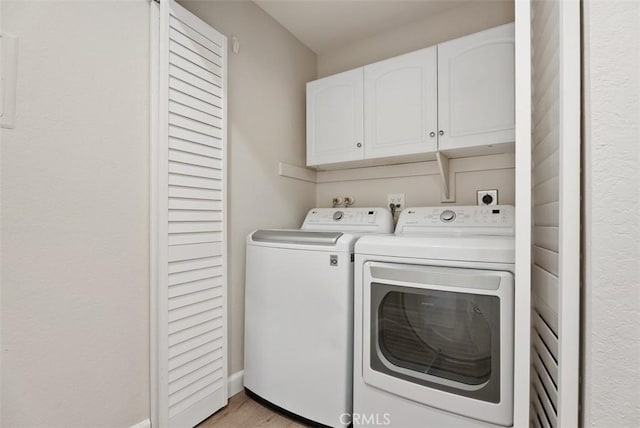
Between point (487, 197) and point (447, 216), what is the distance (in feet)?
1.18

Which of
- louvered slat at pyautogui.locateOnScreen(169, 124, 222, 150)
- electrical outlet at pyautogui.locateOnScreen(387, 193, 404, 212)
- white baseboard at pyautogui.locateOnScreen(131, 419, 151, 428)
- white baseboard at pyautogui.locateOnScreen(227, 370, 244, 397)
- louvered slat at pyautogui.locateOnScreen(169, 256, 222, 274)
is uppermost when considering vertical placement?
louvered slat at pyautogui.locateOnScreen(169, 124, 222, 150)

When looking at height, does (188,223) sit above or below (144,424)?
above

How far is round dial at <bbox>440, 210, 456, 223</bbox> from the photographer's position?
176cm

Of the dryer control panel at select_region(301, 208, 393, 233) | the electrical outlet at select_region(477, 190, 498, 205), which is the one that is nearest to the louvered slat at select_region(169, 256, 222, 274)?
the dryer control panel at select_region(301, 208, 393, 233)

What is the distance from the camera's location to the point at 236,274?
1.87 m

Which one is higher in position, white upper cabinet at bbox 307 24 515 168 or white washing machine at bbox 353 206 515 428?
white upper cabinet at bbox 307 24 515 168

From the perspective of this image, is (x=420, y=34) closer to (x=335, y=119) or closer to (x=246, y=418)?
(x=335, y=119)

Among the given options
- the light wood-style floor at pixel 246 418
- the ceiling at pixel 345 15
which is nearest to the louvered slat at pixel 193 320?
the light wood-style floor at pixel 246 418

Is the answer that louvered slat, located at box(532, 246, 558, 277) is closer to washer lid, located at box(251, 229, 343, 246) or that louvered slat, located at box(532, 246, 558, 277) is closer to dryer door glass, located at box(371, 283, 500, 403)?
dryer door glass, located at box(371, 283, 500, 403)

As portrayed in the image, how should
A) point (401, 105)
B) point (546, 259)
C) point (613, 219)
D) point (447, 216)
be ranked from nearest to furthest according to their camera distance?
point (613, 219) < point (546, 259) < point (447, 216) < point (401, 105)

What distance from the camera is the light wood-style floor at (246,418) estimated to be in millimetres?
1569

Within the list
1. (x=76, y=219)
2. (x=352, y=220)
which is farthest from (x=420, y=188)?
(x=76, y=219)

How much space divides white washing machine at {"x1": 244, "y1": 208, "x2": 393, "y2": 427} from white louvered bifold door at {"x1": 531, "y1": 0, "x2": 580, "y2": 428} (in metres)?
0.76

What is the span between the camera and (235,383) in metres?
1.83
